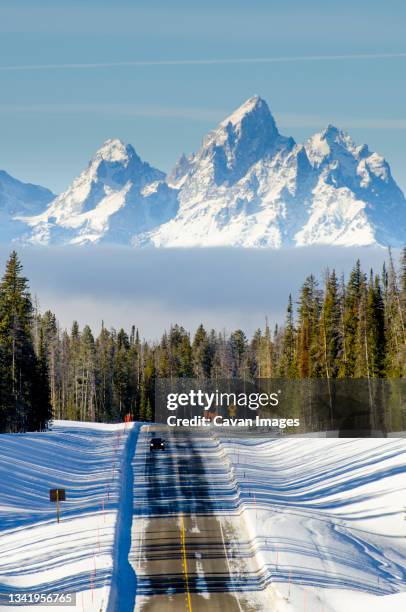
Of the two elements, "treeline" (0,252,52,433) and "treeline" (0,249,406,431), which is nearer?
"treeline" (0,252,52,433)

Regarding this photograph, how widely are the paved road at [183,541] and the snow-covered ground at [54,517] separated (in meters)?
1.39

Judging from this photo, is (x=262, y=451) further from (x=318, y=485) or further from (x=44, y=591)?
(x=44, y=591)

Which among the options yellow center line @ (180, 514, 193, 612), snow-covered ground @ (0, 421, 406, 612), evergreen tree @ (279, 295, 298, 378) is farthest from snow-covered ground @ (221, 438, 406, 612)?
evergreen tree @ (279, 295, 298, 378)

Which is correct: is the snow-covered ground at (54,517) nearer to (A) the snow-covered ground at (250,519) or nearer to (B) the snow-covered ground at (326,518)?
(A) the snow-covered ground at (250,519)

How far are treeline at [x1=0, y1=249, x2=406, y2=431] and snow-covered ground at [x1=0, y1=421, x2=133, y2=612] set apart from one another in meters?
12.1

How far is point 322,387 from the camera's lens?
8712cm

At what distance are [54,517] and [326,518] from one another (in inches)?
512

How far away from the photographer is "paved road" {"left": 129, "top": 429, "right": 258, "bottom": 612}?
32906 mm

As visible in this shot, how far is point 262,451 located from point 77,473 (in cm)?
1959

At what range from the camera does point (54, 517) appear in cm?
4522

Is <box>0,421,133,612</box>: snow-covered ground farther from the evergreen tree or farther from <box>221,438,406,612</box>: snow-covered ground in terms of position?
the evergreen tree

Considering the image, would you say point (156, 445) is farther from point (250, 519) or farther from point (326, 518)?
point (250, 519)

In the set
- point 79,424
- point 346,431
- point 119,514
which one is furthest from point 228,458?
point 79,424

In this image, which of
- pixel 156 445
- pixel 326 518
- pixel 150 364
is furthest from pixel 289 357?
pixel 326 518
